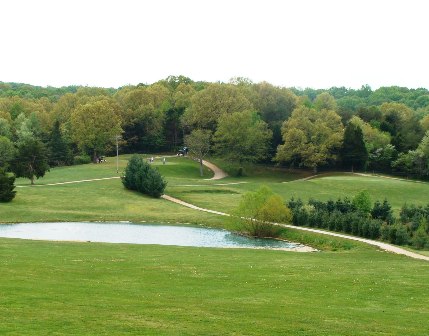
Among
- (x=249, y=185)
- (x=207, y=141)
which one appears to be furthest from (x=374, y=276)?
(x=207, y=141)

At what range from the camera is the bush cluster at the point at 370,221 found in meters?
46.6

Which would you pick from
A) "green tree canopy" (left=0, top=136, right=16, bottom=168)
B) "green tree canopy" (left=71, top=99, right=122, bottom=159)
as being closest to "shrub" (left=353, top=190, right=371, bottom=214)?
"green tree canopy" (left=71, top=99, right=122, bottom=159)

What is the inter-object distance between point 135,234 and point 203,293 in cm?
2863

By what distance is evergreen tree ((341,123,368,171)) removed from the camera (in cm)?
10138

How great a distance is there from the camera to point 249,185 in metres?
84.9

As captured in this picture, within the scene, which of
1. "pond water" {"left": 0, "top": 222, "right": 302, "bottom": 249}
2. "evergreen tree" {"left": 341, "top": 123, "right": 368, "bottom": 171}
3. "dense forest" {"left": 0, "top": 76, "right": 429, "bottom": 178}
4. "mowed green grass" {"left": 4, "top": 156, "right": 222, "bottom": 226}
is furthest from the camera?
"evergreen tree" {"left": 341, "top": 123, "right": 368, "bottom": 171}

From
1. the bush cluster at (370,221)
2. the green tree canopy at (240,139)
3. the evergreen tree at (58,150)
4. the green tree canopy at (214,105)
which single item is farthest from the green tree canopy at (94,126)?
the bush cluster at (370,221)

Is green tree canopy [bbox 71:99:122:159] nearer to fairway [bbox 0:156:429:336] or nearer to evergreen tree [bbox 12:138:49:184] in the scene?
evergreen tree [bbox 12:138:49:184]

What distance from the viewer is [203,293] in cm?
2264

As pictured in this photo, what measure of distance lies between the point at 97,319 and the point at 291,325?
17.4ft

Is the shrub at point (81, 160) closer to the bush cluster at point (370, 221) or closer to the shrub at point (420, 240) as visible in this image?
the bush cluster at point (370, 221)

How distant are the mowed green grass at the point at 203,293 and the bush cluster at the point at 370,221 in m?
11.0

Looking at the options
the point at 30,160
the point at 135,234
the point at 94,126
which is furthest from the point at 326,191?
the point at 94,126

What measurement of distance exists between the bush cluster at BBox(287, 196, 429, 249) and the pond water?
4.90m
